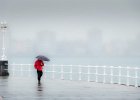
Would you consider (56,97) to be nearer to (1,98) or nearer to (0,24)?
(1,98)

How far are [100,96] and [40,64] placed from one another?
11.4 metres

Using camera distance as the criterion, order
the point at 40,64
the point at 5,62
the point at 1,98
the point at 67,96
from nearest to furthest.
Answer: the point at 1,98
the point at 67,96
the point at 40,64
the point at 5,62

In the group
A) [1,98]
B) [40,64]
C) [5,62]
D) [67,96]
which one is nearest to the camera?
[1,98]

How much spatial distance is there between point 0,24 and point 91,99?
2572cm

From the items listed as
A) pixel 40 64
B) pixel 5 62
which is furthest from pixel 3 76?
pixel 40 64

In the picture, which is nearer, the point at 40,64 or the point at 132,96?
the point at 132,96

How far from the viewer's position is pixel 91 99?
2241 centimetres

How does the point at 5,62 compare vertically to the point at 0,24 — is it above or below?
below

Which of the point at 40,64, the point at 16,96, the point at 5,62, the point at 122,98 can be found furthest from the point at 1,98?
the point at 5,62

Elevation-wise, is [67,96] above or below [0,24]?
below

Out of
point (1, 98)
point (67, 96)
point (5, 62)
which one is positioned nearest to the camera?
point (1, 98)

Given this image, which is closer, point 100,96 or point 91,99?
point 91,99

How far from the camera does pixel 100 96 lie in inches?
947

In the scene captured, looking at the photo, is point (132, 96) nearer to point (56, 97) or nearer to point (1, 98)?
point (56, 97)
